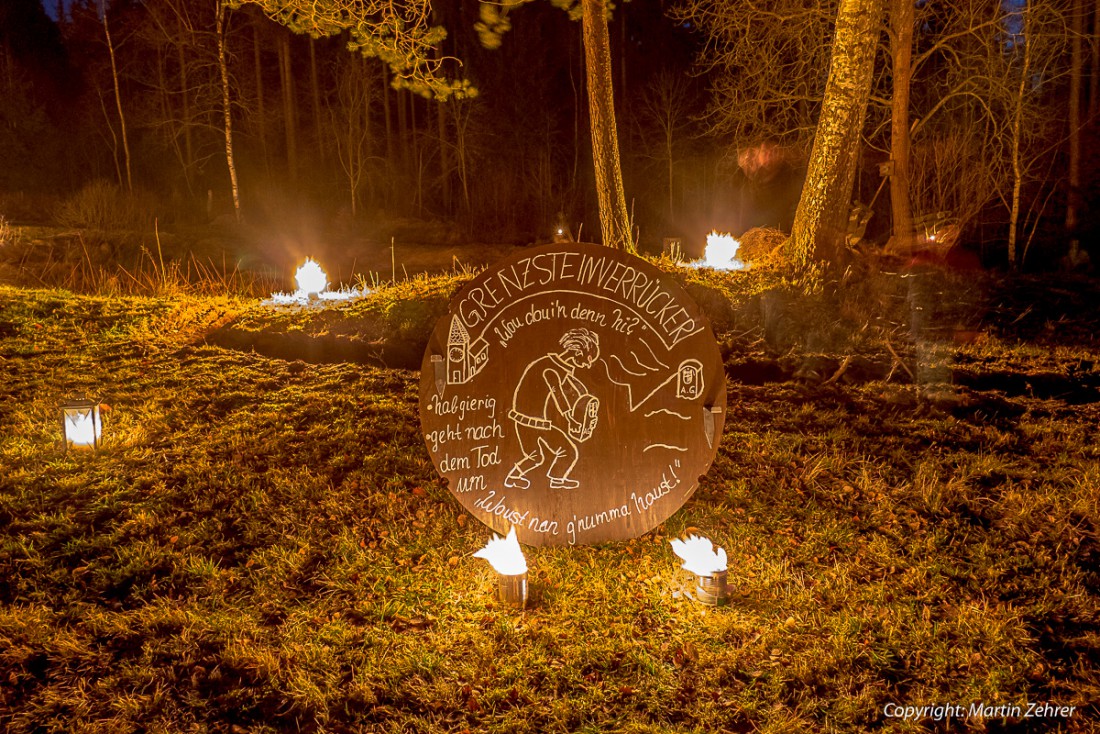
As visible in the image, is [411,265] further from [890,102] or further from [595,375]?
[595,375]

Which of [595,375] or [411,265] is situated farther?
[411,265]

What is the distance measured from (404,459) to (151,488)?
1.50 metres

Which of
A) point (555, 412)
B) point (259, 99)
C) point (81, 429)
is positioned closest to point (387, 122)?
point (259, 99)

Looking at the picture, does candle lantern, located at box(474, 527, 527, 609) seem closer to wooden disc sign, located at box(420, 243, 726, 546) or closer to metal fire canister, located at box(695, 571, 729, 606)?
wooden disc sign, located at box(420, 243, 726, 546)

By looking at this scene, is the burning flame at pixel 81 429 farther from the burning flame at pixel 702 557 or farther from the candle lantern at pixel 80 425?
the burning flame at pixel 702 557

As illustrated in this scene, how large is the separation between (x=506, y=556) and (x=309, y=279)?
604 cm

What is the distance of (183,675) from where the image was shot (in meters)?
2.98

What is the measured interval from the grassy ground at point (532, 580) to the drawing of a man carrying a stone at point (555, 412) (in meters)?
0.47

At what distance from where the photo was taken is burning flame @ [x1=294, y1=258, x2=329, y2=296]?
8.50 meters

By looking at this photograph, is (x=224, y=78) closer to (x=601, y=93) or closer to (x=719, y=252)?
(x=601, y=93)

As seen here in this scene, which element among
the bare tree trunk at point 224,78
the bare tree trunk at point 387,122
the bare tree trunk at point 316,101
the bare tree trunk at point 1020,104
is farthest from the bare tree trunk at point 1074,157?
the bare tree trunk at point 316,101

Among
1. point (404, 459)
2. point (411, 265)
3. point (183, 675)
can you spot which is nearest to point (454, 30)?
point (411, 265)

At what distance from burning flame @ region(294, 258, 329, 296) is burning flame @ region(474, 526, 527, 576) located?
5.83 metres

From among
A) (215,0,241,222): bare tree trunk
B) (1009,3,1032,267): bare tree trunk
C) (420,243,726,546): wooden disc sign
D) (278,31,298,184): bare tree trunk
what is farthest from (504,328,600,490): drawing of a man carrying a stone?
(278,31,298,184): bare tree trunk
